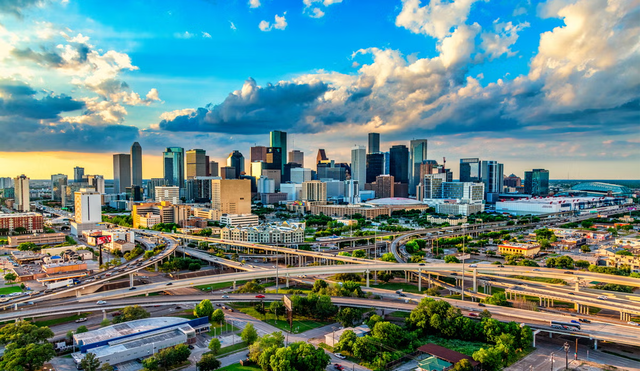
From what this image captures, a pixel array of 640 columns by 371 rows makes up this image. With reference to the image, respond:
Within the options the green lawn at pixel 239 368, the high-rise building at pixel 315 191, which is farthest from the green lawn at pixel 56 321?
the high-rise building at pixel 315 191

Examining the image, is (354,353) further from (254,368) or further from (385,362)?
(254,368)

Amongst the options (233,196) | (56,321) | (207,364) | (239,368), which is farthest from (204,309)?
(233,196)

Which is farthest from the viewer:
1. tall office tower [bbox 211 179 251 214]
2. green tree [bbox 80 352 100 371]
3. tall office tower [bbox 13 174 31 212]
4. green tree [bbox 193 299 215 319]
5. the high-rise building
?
the high-rise building

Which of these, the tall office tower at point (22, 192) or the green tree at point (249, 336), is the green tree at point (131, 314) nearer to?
the green tree at point (249, 336)

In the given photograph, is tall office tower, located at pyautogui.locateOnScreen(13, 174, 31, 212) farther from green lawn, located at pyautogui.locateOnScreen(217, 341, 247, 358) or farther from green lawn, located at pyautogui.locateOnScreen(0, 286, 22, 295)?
green lawn, located at pyautogui.locateOnScreen(217, 341, 247, 358)

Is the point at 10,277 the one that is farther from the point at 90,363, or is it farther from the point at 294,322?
the point at 294,322

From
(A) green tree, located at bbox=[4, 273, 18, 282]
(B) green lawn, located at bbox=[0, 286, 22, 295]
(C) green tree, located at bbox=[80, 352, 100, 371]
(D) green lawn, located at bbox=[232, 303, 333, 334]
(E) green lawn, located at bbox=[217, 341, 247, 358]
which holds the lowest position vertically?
(B) green lawn, located at bbox=[0, 286, 22, 295]

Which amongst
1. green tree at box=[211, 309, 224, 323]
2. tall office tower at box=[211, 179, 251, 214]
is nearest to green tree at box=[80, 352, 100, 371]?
green tree at box=[211, 309, 224, 323]
